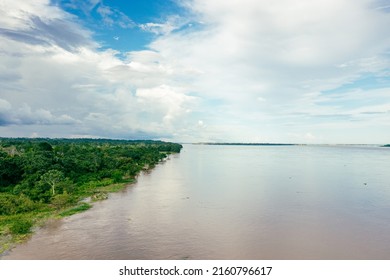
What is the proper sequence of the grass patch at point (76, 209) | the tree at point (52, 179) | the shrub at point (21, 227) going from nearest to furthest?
the shrub at point (21, 227) → the grass patch at point (76, 209) → the tree at point (52, 179)

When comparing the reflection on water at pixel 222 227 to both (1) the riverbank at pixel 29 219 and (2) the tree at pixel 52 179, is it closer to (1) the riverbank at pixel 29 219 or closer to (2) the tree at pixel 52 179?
(1) the riverbank at pixel 29 219

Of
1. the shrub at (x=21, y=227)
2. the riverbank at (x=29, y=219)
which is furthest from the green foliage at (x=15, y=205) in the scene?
the shrub at (x=21, y=227)

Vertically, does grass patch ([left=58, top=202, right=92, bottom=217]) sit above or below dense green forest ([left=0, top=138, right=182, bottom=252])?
below

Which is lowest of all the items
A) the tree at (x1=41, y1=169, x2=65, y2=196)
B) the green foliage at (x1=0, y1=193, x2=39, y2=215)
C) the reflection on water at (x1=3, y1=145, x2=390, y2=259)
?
the reflection on water at (x1=3, y1=145, x2=390, y2=259)

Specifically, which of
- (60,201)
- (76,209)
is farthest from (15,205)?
(76,209)

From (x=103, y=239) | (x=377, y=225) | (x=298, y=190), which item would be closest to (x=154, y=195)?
(x=103, y=239)

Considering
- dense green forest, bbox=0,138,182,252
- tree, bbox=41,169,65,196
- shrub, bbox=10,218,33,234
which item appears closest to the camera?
shrub, bbox=10,218,33,234

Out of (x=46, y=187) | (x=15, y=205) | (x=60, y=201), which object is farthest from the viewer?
(x=46, y=187)

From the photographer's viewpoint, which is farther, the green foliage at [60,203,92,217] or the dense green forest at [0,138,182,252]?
the green foliage at [60,203,92,217]

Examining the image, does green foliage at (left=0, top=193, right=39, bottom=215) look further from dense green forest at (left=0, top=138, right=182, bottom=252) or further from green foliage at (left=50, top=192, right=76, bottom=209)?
green foliage at (left=50, top=192, right=76, bottom=209)

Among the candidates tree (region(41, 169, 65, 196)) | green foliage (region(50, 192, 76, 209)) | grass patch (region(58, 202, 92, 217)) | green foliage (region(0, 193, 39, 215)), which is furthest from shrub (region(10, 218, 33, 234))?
tree (region(41, 169, 65, 196))

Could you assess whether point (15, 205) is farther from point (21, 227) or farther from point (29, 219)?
point (21, 227)

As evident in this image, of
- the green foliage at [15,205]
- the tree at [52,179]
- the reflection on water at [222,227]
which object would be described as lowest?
the reflection on water at [222,227]
